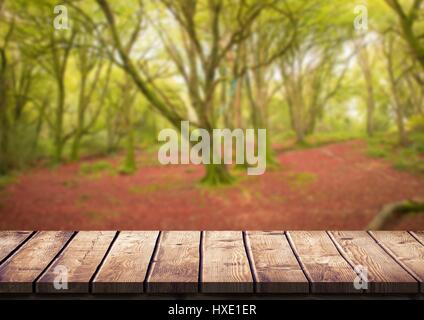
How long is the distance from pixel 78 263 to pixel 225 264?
51 centimetres

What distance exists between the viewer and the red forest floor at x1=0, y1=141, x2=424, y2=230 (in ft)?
17.5

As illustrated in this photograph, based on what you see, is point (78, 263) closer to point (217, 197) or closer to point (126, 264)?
point (126, 264)

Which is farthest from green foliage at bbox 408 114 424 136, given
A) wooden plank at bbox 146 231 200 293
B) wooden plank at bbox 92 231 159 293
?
wooden plank at bbox 92 231 159 293

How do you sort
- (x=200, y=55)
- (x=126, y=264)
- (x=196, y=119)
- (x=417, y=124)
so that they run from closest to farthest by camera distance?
(x=126, y=264) → (x=417, y=124) → (x=200, y=55) → (x=196, y=119)

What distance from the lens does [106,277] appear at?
138cm

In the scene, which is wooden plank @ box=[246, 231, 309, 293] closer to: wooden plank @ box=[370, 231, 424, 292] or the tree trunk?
wooden plank @ box=[370, 231, 424, 292]

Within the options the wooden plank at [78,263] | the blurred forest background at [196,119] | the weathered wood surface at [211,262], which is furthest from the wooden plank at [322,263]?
the blurred forest background at [196,119]

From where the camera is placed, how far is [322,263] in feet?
4.96

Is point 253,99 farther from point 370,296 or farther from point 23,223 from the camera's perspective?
point 370,296

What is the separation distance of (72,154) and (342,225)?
3676mm

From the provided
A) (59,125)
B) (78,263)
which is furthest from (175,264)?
(59,125)

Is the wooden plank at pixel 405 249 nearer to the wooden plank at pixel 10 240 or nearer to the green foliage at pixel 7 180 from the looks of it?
the wooden plank at pixel 10 240

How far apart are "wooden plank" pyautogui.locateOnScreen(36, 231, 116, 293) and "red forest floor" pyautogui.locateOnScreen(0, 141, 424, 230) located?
137 inches
